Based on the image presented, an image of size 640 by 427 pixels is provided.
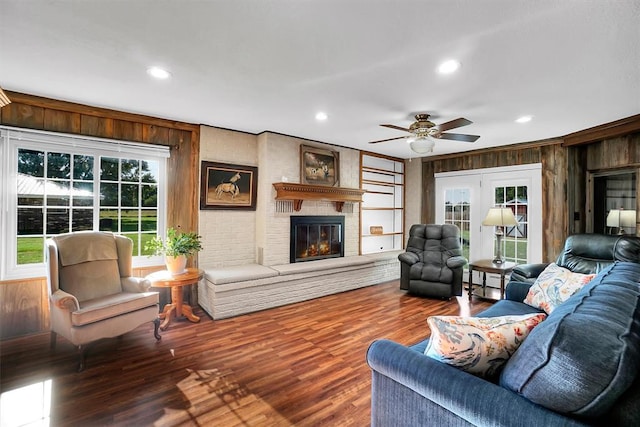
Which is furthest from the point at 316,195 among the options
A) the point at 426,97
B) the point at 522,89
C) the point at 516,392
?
the point at 516,392

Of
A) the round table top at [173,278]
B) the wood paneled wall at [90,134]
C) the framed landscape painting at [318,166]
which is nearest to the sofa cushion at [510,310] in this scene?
the round table top at [173,278]

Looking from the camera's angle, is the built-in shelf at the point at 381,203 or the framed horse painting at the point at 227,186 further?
the built-in shelf at the point at 381,203

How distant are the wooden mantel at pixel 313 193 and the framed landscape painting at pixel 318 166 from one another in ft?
0.74

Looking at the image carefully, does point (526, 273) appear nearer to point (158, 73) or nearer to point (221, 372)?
point (221, 372)

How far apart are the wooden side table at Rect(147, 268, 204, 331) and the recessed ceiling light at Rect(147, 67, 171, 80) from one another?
194 centimetres

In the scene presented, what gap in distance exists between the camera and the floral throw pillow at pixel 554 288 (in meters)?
2.30

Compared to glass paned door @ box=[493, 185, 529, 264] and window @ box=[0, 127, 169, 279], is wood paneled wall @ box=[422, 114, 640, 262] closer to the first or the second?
glass paned door @ box=[493, 185, 529, 264]

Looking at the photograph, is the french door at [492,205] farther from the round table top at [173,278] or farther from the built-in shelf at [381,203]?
the round table top at [173,278]

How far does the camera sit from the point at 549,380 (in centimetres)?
93

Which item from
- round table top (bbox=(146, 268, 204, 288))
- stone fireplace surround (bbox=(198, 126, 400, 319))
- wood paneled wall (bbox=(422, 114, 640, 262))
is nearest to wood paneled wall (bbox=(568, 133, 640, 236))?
wood paneled wall (bbox=(422, 114, 640, 262))

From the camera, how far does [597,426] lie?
2.82ft

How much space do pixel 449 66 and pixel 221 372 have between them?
2903mm

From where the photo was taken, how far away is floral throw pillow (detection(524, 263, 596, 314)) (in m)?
2.30

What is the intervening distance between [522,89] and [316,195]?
8.89ft
